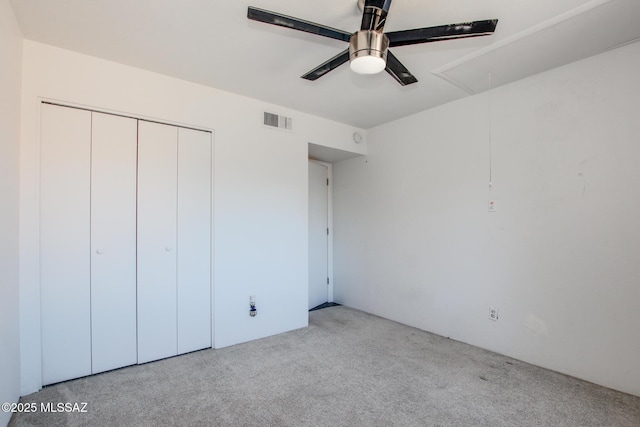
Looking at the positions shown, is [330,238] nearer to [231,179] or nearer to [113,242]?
[231,179]

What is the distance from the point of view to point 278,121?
3.41 m

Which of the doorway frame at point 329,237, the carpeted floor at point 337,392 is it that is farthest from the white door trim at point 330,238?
the carpeted floor at point 337,392

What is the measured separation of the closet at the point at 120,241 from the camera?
7.63 ft

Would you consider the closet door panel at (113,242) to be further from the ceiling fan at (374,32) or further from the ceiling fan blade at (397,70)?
the ceiling fan blade at (397,70)

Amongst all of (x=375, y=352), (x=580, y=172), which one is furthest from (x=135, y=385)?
(x=580, y=172)

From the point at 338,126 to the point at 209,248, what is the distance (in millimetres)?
2198

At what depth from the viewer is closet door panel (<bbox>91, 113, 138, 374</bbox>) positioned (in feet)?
8.09

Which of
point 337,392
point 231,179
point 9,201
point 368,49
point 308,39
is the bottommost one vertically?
point 337,392

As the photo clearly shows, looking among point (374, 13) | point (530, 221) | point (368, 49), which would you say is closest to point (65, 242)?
point (368, 49)

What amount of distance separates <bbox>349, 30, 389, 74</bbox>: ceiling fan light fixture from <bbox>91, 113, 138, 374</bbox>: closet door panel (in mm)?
2034

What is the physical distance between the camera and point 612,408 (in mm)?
2018

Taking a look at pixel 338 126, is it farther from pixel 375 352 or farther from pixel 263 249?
pixel 375 352

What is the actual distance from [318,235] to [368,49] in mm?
3187

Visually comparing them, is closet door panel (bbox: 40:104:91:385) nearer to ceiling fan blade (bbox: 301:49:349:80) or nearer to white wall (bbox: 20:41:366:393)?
white wall (bbox: 20:41:366:393)
